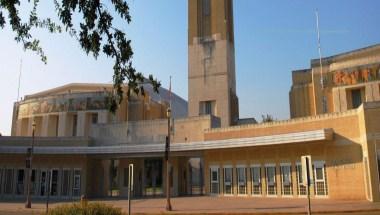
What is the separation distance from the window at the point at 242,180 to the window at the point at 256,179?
2.44 ft

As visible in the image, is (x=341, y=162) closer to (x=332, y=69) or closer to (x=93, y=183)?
(x=332, y=69)

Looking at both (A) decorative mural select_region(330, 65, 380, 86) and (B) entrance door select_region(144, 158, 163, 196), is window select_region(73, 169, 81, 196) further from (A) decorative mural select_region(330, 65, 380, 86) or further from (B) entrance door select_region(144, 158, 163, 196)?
(A) decorative mural select_region(330, 65, 380, 86)

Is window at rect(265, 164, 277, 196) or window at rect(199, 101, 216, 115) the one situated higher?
window at rect(199, 101, 216, 115)

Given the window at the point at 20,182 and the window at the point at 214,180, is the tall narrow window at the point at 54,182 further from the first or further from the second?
the window at the point at 214,180

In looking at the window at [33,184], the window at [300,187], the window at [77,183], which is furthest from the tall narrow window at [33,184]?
the window at [300,187]

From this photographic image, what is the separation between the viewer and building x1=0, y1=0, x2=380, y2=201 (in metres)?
27.7

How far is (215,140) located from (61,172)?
16482mm

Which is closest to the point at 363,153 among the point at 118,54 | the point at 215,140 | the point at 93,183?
the point at 215,140

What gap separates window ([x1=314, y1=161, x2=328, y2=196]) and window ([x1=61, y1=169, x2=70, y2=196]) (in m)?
24.0

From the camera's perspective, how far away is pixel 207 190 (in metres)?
35.6

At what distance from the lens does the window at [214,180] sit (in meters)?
35.2

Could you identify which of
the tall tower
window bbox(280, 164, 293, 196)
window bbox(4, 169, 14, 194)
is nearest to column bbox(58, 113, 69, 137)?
window bbox(4, 169, 14, 194)

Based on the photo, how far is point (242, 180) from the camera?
3359 centimetres

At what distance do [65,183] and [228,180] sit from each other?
1668 cm
